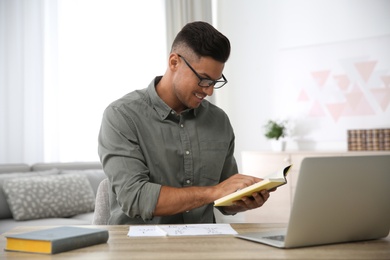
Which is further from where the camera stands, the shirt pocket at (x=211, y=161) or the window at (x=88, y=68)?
the window at (x=88, y=68)

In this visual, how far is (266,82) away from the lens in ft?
19.0

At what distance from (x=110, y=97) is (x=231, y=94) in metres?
1.47

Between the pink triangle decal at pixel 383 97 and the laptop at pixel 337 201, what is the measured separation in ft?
12.0

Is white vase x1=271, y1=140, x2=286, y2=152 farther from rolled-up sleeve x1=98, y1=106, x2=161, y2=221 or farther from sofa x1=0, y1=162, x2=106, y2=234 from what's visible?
rolled-up sleeve x1=98, y1=106, x2=161, y2=221

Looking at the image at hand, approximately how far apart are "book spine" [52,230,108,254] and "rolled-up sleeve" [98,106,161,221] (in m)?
0.40

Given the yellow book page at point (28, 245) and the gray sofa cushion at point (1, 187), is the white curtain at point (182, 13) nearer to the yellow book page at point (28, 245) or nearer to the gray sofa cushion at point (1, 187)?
the gray sofa cushion at point (1, 187)

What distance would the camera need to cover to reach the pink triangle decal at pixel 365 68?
Answer: 4973mm

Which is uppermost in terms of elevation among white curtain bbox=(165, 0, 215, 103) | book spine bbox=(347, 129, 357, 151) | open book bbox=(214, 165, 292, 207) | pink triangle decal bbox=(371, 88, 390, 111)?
white curtain bbox=(165, 0, 215, 103)

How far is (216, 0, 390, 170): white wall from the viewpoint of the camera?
5027mm

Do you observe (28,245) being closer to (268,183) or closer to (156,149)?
(268,183)

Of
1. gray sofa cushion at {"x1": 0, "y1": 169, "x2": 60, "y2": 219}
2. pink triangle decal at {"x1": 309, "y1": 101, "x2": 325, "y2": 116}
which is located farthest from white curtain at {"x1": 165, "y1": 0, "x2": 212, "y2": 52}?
gray sofa cushion at {"x1": 0, "y1": 169, "x2": 60, "y2": 219}

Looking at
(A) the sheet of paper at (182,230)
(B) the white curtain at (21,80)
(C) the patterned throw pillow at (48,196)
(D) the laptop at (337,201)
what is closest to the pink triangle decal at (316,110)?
(C) the patterned throw pillow at (48,196)

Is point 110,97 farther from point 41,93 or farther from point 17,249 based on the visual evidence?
point 17,249

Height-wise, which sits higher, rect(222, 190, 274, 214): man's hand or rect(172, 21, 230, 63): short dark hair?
rect(172, 21, 230, 63): short dark hair
